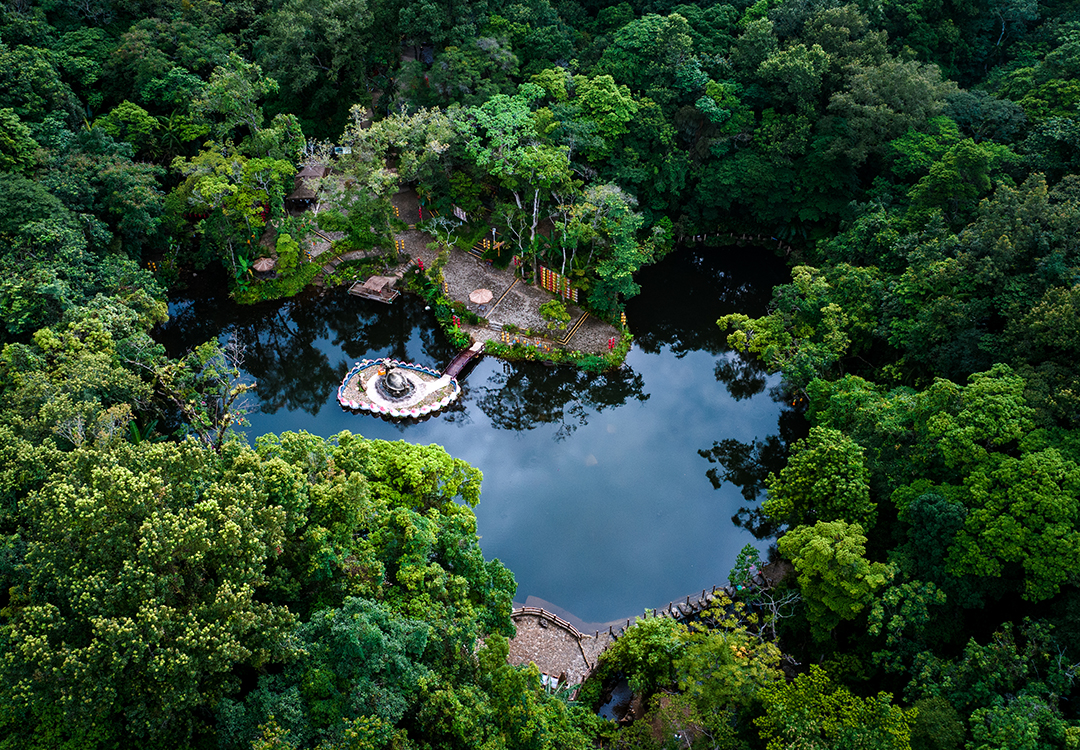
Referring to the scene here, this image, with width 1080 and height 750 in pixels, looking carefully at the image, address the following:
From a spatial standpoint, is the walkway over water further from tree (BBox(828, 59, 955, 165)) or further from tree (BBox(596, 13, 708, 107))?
tree (BBox(596, 13, 708, 107))

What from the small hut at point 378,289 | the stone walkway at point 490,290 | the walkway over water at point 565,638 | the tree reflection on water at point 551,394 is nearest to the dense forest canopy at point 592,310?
the walkway over water at point 565,638

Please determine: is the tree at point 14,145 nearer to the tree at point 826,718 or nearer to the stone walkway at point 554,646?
the stone walkway at point 554,646

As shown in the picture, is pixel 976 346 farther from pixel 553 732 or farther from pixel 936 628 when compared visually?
pixel 553 732

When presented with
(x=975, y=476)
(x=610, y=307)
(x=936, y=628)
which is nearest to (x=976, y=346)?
Answer: (x=975, y=476)

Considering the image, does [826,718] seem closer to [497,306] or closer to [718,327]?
[718,327]

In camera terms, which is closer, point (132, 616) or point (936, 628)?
point (132, 616)

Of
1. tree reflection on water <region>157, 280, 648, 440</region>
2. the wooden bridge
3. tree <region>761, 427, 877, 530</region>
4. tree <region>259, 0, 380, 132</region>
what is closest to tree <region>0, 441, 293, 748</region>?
tree reflection on water <region>157, 280, 648, 440</region>
